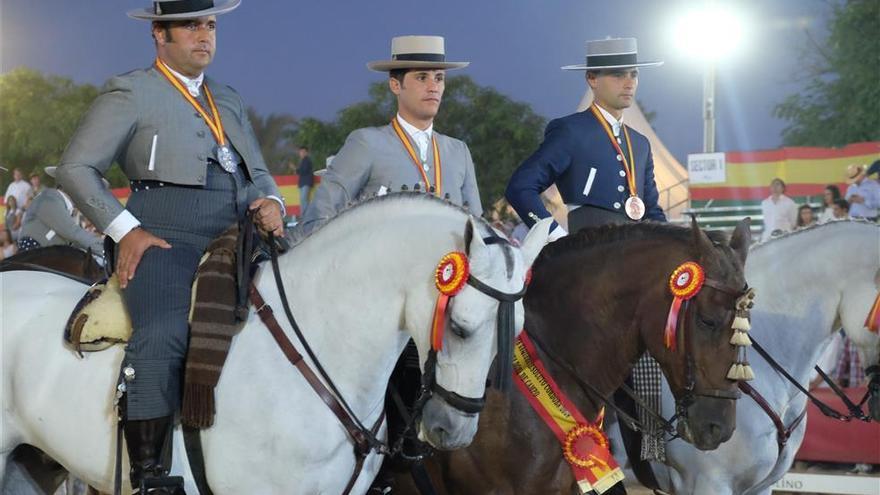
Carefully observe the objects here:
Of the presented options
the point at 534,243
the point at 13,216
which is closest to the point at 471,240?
the point at 534,243

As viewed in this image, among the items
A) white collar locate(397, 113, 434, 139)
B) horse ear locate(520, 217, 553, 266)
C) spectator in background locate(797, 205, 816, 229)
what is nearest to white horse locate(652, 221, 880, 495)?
horse ear locate(520, 217, 553, 266)

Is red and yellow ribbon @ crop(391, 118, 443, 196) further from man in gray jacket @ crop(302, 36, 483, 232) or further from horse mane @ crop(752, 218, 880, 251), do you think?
horse mane @ crop(752, 218, 880, 251)

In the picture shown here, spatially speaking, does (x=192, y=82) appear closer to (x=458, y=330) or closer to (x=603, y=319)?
(x=458, y=330)

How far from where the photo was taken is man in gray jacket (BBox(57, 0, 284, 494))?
4090mm

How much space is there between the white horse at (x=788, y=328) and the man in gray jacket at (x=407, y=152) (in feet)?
5.36

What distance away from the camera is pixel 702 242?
484 cm

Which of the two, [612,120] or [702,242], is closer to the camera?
[702,242]

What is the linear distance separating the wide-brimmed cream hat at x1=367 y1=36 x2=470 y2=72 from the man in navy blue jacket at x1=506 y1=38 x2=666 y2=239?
71cm

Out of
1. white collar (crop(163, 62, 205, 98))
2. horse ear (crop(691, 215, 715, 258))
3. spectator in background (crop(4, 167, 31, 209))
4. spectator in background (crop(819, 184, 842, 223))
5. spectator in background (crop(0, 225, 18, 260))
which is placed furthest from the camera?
spectator in background (crop(4, 167, 31, 209))

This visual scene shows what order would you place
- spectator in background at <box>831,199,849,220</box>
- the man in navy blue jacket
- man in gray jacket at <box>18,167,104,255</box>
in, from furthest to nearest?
spectator in background at <box>831,199,849,220</box>, man in gray jacket at <box>18,167,104,255</box>, the man in navy blue jacket

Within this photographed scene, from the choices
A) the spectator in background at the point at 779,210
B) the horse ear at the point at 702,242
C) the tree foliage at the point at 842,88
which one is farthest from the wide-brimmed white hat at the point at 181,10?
the tree foliage at the point at 842,88

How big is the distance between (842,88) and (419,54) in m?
25.6

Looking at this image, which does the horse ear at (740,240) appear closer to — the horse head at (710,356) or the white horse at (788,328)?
the horse head at (710,356)

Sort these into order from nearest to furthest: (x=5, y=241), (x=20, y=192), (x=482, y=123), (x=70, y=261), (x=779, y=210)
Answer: (x=70, y=261), (x=779, y=210), (x=5, y=241), (x=482, y=123), (x=20, y=192)
